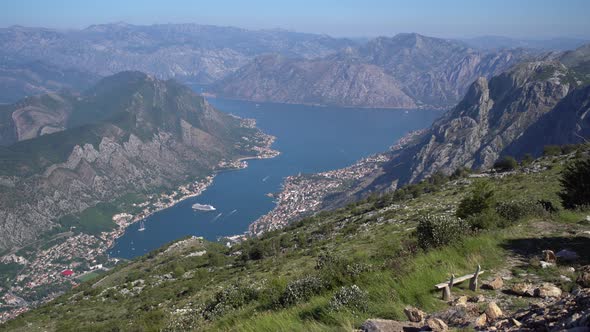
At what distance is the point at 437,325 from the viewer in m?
6.31

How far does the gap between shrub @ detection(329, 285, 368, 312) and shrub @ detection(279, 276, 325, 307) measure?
1.60 metres

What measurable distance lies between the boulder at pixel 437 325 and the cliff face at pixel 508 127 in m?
148

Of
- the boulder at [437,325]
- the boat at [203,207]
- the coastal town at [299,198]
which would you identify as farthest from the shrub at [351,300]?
the boat at [203,207]

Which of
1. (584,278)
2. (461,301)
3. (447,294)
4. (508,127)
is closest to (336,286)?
(447,294)

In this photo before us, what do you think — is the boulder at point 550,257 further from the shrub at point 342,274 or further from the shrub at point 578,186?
the shrub at point 578,186

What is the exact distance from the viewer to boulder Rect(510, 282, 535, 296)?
8031mm

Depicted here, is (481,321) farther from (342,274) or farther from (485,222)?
(485,222)

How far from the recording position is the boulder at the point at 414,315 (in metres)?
6.91

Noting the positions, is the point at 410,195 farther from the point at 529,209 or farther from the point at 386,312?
the point at 386,312

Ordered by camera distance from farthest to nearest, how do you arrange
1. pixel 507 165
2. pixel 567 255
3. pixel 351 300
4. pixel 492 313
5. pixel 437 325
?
1. pixel 507 165
2. pixel 567 255
3. pixel 351 300
4. pixel 492 313
5. pixel 437 325

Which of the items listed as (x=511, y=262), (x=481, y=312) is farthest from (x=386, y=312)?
(x=511, y=262)

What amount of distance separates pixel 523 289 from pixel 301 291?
4.67 metres

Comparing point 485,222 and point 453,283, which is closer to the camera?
point 453,283

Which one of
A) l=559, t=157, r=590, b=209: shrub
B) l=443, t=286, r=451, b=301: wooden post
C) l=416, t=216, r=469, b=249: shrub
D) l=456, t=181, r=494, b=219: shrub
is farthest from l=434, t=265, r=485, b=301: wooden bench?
l=559, t=157, r=590, b=209: shrub
